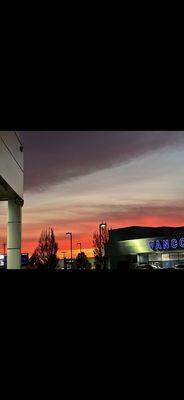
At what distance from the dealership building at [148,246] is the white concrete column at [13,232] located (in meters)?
23.3

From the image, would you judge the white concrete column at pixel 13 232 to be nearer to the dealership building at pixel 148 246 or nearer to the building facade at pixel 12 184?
the building facade at pixel 12 184

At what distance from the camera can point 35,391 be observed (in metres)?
5.21

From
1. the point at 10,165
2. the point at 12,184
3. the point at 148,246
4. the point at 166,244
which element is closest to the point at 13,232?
the point at 12,184

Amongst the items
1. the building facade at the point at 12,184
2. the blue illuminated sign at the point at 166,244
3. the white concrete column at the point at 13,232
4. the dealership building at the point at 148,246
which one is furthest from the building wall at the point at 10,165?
the blue illuminated sign at the point at 166,244

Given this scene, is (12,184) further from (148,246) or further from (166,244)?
(148,246)

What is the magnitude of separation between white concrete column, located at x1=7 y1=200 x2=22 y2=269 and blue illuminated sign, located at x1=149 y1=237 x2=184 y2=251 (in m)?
30.0

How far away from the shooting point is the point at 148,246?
59156 millimetres

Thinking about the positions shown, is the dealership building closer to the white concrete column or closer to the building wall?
the white concrete column

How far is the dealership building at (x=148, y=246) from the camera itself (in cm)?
5432

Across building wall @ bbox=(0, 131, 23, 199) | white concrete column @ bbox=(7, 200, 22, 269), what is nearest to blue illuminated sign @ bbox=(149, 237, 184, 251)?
white concrete column @ bbox=(7, 200, 22, 269)
